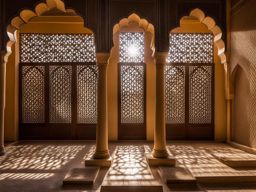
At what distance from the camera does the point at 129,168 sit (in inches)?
241

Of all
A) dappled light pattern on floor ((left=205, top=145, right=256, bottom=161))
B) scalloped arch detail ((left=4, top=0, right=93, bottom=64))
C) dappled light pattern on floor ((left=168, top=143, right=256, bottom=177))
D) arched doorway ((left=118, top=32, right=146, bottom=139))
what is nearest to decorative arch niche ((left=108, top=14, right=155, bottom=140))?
arched doorway ((left=118, top=32, right=146, bottom=139))

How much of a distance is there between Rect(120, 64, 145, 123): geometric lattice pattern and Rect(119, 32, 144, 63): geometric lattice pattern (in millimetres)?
247

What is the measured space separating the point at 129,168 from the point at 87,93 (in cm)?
433

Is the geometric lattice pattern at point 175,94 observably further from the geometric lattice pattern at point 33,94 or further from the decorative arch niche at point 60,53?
the geometric lattice pattern at point 33,94

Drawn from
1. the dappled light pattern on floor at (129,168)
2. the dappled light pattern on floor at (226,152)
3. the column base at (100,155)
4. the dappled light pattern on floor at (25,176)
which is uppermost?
the column base at (100,155)

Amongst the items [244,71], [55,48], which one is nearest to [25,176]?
[55,48]

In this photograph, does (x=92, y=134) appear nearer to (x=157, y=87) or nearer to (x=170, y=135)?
(x=170, y=135)

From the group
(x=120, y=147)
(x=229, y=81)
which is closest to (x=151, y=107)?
(x=120, y=147)

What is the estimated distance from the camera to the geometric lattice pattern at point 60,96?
988 centimetres

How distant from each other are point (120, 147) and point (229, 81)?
3.89 m

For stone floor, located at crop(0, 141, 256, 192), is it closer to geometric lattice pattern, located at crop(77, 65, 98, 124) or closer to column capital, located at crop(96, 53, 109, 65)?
geometric lattice pattern, located at crop(77, 65, 98, 124)

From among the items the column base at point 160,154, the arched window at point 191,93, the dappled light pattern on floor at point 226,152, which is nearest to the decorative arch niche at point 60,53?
the arched window at point 191,93

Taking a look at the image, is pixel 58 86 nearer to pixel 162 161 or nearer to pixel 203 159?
pixel 162 161

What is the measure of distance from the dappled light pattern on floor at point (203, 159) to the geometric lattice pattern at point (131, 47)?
3213 millimetres
